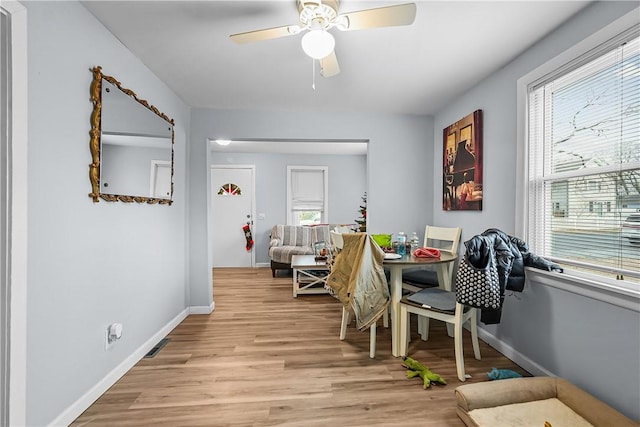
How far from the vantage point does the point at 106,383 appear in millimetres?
1775

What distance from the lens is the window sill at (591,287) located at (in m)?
1.34

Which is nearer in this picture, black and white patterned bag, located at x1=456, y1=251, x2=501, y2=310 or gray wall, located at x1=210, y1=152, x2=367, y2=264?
black and white patterned bag, located at x1=456, y1=251, x2=501, y2=310

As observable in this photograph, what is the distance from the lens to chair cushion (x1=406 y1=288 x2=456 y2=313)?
1.97m

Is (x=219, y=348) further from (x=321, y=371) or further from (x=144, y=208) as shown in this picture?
(x=144, y=208)

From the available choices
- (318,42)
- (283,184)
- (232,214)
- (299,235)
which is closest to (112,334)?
(318,42)

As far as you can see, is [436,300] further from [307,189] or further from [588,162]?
[307,189]

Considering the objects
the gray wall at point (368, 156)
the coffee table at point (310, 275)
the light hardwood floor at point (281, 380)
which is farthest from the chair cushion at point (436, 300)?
the coffee table at point (310, 275)

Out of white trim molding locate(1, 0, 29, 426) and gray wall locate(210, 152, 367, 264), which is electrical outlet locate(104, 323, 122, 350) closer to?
white trim molding locate(1, 0, 29, 426)

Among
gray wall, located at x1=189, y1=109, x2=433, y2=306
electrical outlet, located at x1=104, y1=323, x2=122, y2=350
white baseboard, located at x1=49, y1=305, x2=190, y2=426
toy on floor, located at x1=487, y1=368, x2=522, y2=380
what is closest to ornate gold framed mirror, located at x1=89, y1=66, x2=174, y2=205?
gray wall, located at x1=189, y1=109, x2=433, y2=306

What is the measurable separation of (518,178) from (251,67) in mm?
2243

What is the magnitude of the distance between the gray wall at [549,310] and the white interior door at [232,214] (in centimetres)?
413

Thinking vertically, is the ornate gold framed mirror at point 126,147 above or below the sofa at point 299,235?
above

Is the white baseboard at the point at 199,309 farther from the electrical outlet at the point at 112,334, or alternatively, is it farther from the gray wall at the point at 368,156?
the electrical outlet at the point at 112,334

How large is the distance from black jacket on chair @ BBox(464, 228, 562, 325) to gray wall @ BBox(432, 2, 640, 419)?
152mm
